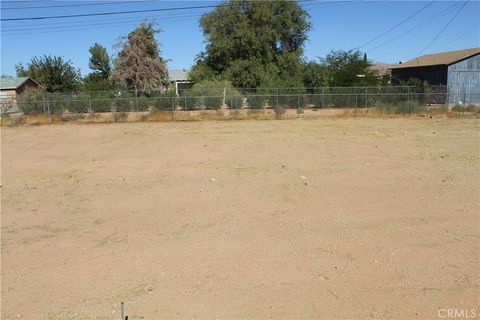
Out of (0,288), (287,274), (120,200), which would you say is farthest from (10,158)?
(287,274)

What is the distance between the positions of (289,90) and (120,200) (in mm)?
32150

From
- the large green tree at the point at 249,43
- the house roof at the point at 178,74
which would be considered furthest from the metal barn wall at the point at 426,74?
the house roof at the point at 178,74

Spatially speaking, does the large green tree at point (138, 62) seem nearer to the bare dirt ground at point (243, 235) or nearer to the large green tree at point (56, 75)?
the large green tree at point (56, 75)

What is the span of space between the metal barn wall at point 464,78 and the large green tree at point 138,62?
2917 centimetres

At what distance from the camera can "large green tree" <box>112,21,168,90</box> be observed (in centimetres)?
4969

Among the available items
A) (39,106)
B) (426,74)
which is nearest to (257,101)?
(39,106)

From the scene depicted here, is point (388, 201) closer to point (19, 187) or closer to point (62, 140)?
point (19, 187)

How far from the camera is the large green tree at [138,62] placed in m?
49.7

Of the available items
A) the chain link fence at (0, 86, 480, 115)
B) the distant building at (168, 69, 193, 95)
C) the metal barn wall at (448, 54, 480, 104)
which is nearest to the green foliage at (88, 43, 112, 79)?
the distant building at (168, 69, 193, 95)

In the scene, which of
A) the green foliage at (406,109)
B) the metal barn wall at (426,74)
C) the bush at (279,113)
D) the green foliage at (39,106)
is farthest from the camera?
the metal barn wall at (426,74)

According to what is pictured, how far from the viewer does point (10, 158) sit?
16.4m

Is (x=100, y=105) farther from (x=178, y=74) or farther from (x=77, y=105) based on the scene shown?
(x=178, y=74)

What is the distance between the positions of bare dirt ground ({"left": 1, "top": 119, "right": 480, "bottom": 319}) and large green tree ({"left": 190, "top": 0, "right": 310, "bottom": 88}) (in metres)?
32.3

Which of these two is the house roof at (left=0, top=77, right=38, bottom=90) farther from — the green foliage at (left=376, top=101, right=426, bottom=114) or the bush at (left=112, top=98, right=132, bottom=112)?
the green foliage at (left=376, top=101, right=426, bottom=114)
